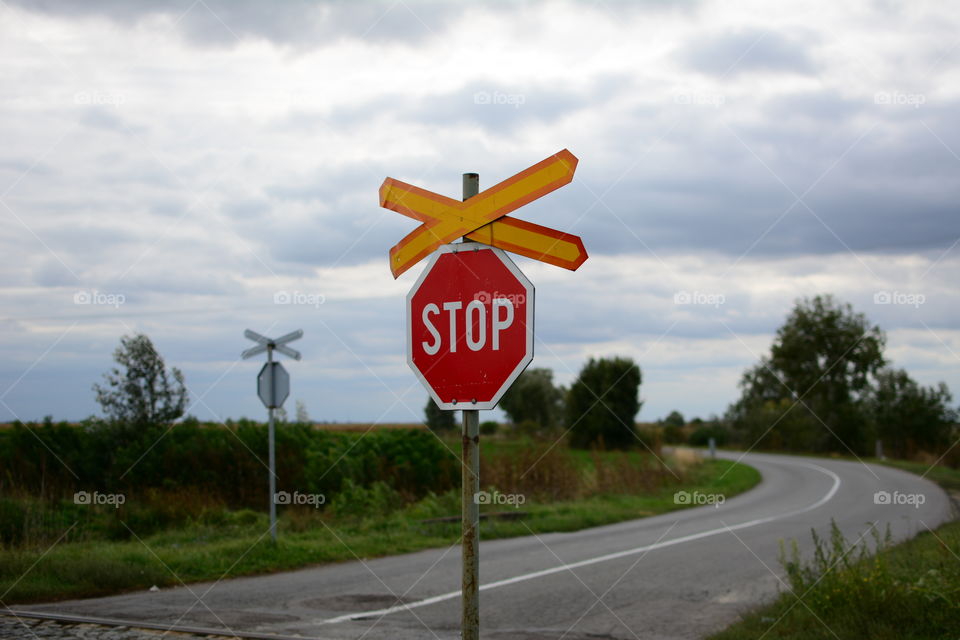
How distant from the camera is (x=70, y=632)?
23.2 ft

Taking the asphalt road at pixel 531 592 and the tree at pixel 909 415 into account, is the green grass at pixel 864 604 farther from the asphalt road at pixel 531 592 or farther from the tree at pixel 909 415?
the tree at pixel 909 415

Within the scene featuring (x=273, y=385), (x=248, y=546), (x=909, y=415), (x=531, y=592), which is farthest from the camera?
(x=909, y=415)

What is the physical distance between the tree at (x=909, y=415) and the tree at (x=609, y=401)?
2125 centimetres

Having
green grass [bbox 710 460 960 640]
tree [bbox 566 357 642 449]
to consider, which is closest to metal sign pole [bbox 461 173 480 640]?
green grass [bbox 710 460 960 640]

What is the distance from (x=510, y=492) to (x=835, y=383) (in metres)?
58.5

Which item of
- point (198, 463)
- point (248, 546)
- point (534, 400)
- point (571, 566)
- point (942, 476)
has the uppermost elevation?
point (534, 400)

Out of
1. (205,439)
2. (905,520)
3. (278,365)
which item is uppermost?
(278,365)

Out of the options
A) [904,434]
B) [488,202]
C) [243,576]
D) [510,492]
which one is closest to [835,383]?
[904,434]

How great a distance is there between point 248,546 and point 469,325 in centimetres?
1046

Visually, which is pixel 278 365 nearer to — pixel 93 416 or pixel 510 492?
pixel 93 416

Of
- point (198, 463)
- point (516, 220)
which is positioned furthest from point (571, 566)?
point (198, 463)

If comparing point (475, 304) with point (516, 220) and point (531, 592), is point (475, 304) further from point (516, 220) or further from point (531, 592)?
point (531, 592)

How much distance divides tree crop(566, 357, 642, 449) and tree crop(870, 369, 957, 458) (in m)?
21.3

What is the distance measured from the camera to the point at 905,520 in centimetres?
1855
